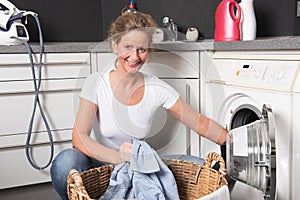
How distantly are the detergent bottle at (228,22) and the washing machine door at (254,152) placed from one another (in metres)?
0.62

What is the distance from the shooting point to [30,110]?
2.17m

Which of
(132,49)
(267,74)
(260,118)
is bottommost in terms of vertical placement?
(260,118)

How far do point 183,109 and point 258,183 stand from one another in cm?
42

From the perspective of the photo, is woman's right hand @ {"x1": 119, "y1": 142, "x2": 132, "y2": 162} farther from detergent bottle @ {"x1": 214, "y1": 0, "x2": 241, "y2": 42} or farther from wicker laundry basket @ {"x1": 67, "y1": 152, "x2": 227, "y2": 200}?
detergent bottle @ {"x1": 214, "y1": 0, "x2": 241, "y2": 42}

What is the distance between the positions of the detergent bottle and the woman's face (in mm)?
719

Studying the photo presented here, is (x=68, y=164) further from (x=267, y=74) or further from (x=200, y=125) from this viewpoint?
(x=267, y=74)

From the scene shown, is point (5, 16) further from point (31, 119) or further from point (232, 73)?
point (232, 73)

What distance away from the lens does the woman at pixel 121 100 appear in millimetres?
1265

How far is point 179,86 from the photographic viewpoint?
1503 millimetres

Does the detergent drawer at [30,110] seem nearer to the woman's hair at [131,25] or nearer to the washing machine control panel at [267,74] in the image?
the woman's hair at [131,25]

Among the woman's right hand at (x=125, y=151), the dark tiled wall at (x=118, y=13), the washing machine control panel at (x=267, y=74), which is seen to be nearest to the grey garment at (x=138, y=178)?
the woman's right hand at (x=125, y=151)

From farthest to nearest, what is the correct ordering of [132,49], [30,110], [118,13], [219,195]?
[118,13]
[30,110]
[132,49]
[219,195]

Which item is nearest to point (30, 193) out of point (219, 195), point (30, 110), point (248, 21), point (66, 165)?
point (30, 110)

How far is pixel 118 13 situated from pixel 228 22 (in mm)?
1411
